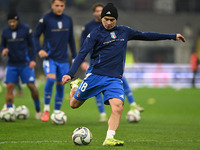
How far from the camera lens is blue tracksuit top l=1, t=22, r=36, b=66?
32.4 ft

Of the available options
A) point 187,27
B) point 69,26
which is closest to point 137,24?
point 187,27

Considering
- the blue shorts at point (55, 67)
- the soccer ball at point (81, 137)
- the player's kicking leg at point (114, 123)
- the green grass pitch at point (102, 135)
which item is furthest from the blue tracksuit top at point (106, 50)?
the blue shorts at point (55, 67)

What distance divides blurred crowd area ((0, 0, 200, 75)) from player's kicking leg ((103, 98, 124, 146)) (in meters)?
29.6

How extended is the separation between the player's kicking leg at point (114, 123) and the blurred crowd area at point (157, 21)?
2961 cm

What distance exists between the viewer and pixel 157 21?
38219 mm

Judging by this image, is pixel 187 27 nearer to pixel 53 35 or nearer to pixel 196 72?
pixel 196 72

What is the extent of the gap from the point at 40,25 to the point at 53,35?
1.11 ft

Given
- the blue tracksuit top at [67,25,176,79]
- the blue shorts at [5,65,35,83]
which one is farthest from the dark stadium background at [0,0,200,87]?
the blue tracksuit top at [67,25,176,79]

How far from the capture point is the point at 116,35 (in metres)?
6.66

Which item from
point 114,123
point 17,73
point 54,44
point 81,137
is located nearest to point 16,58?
point 17,73

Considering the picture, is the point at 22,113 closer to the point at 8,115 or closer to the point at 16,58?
the point at 8,115

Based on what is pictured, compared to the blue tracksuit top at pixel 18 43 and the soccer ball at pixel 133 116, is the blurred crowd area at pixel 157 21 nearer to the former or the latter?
the blue tracksuit top at pixel 18 43

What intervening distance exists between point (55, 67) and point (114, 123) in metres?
3.50

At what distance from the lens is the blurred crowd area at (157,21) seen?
120 ft
